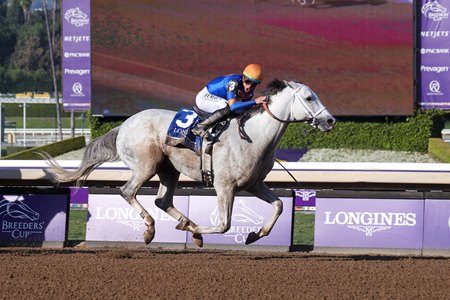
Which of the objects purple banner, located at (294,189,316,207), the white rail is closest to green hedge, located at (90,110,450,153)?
purple banner, located at (294,189,316,207)

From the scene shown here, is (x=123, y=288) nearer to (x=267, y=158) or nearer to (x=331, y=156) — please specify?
(x=267, y=158)

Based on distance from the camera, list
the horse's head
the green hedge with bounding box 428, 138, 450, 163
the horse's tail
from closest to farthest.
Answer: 1. the horse's head
2. the horse's tail
3. the green hedge with bounding box 428, 138, 450, 163

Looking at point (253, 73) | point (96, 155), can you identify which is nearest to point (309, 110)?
point (253, 73)

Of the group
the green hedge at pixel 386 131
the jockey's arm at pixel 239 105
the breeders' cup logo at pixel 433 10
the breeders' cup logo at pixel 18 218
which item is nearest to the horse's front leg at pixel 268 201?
the jockey's arm at pixel 239 105

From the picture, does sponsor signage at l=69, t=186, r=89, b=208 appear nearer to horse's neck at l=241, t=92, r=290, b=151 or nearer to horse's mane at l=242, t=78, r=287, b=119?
horse's mane at l=242, t=78, r=287, b=119

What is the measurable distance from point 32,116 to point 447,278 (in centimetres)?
5915

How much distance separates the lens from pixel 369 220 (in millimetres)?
12703

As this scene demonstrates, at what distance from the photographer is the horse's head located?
370 inches

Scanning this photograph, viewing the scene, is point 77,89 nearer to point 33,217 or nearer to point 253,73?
point 33,217

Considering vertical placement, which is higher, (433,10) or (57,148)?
(433,10)

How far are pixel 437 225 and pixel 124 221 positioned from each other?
4381mm

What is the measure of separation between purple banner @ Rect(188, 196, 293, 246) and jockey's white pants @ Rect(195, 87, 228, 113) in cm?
302

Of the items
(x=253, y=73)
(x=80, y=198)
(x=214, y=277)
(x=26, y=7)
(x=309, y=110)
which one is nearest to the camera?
(x=214, y=277)

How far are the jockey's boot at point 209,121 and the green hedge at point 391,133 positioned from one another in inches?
550
